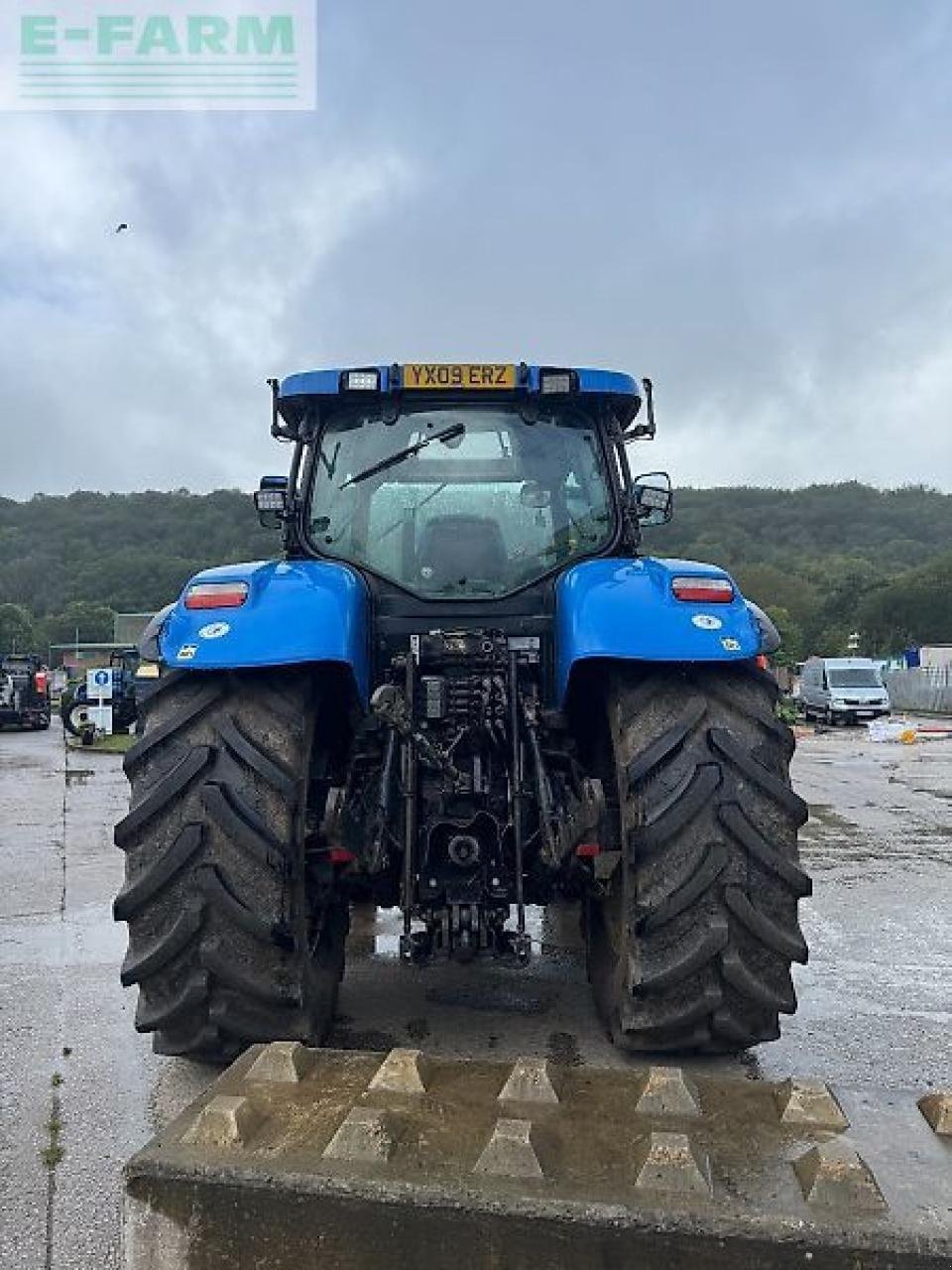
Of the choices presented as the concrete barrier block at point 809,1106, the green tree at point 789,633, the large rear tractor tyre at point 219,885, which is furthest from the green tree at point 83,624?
the concrete barrier block at point 809,1106

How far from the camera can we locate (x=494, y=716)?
386 centimetres

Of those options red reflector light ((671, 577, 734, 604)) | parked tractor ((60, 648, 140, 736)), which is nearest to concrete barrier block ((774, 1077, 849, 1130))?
red reflector light ((671, 577, 734, 604))

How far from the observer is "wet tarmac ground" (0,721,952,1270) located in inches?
123

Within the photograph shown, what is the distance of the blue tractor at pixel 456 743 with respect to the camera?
11.2ft

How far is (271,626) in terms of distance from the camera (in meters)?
3.57

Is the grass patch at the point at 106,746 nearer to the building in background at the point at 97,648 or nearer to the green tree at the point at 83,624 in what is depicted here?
the building in background at the point at 97,648

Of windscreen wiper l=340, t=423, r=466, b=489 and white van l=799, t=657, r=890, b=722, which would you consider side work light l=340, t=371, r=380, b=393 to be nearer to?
windscreen wiper l=340, t=423, r=466, b=489

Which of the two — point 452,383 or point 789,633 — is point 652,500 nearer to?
point 452,383

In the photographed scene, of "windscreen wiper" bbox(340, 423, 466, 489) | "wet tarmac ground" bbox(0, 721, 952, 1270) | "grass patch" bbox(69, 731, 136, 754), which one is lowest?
"grass patch" bbox(69, 731, 136, 754)

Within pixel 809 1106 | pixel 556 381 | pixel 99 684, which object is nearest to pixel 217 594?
pixel 556 381

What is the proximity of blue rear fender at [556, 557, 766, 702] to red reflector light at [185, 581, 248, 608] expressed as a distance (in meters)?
1.07

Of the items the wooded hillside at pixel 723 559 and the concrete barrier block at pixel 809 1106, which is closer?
the concrete barrier block at pixel 809 1106

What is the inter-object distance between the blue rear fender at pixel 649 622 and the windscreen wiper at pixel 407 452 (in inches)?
33.7

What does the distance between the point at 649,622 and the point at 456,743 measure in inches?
29.9
